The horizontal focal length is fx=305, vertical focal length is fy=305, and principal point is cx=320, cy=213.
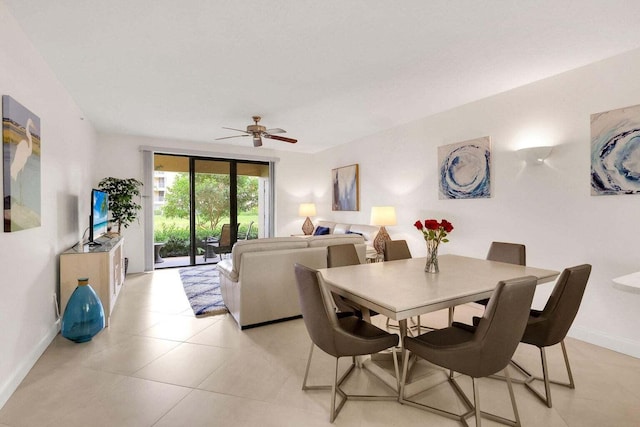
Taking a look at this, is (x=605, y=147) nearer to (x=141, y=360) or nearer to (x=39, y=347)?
(x=141, y=360)

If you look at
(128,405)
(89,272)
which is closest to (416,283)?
(128,405)

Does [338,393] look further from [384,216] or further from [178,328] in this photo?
[384,216]

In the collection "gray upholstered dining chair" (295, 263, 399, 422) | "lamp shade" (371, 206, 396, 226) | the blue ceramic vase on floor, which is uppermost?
"lamp shade" (371, 206, 396, 226)

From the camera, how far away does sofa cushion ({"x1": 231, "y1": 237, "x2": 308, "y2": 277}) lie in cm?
301

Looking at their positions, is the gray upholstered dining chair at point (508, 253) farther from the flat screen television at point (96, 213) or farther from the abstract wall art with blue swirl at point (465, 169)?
the flat screen television at point (96, 213)

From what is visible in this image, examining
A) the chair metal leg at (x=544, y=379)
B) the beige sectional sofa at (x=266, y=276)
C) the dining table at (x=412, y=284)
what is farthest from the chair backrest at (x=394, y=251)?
the chair metal leg at (x=544, y=379)

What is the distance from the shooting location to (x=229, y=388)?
2.06 meters

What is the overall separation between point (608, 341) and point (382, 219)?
276 cm

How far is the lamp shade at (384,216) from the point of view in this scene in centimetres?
470

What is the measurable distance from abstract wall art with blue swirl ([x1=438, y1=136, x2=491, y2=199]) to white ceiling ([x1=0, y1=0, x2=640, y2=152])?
57cm

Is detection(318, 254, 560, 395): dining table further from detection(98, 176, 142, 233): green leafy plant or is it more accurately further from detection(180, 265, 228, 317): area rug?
detection(98, 176, 142, 233): green leafy plant

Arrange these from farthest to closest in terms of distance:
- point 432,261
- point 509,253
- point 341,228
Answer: point 341,228
point 509,253
point 432,261

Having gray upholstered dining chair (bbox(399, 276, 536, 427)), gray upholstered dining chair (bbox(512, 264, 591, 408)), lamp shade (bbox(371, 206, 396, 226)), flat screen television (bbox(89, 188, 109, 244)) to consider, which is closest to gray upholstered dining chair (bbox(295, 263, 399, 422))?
gray upholstered dining chair (bbox(399, 276, 536, 427))

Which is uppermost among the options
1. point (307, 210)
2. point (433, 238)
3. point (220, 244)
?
point (307, 210)
